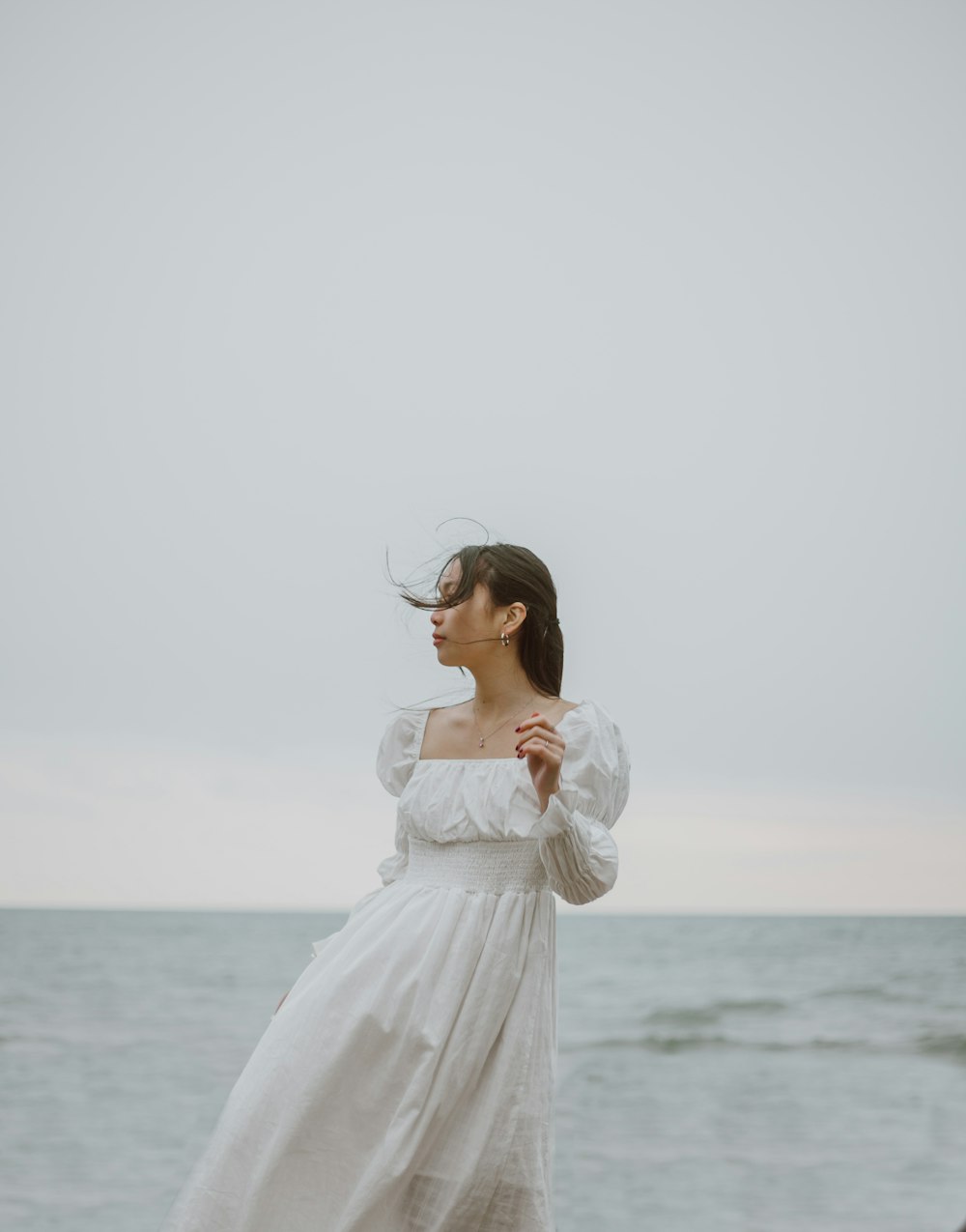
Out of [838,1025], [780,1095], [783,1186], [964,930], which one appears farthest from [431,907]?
[964,930]

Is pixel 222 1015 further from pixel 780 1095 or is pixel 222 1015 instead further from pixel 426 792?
pixel 426 792

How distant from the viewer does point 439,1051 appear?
7.18 feet

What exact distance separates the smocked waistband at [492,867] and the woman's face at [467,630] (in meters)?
0.32

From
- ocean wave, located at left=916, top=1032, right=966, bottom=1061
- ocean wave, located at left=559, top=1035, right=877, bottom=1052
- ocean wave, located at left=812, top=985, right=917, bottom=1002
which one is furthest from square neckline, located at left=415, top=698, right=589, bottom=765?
ocean wave, located at left=812, top=985, right=917, bottom=1002

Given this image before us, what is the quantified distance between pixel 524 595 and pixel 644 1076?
10.6 metres

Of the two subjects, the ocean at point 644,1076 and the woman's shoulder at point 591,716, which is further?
the ocean at point 644,1076

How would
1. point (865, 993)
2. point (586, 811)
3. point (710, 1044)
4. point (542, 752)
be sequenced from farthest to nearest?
point (865, 993), point (710, 1044), point (586, 811), point (542, 752)

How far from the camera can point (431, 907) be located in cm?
234

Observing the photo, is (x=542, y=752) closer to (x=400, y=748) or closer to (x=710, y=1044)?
(x=400, y=748)

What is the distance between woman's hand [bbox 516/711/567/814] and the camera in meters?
2.09

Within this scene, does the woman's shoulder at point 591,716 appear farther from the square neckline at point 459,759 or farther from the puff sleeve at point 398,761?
the puff sleeve at point 398,761

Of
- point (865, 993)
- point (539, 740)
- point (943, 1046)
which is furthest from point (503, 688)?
point (865, 993)

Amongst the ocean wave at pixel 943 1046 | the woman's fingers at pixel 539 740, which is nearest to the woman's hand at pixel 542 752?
the woman's fingers at pixel 539 740

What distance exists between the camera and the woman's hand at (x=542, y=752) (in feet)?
6.85
